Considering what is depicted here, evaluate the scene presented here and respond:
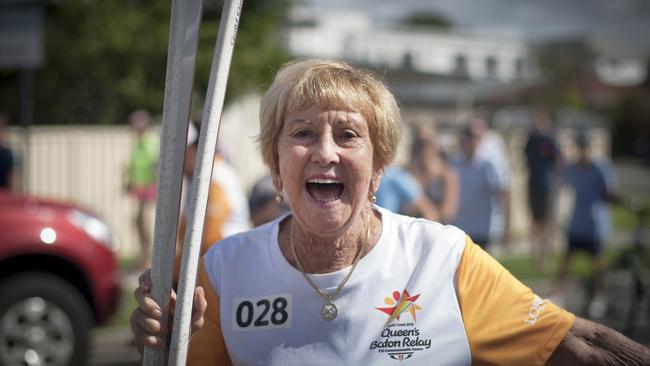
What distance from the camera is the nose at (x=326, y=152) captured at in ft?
7.41

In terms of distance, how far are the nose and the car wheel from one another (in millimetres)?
4723

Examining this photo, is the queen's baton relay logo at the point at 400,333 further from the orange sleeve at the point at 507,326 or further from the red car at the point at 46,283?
the red car at the point at 46,283

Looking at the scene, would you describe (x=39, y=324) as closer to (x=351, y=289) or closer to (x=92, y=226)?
(x=92, y=226)

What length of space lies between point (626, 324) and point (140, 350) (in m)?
7.18

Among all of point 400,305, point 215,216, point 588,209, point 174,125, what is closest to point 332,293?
point 400,305

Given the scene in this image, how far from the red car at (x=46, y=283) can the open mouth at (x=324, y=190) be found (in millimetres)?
4677

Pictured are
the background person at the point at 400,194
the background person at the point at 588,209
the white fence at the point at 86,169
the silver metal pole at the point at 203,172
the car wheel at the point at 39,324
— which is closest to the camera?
the silver metal pole at the point at 203,172

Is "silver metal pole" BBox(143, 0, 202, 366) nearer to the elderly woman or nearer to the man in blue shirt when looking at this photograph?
the elderly woman

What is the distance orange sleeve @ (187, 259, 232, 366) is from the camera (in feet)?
7.64

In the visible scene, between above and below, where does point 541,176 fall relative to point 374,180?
below

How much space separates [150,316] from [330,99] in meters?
0.74

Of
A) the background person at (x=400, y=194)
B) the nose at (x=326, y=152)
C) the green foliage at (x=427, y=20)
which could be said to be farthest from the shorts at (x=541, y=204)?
the green foliage at (x=427, y=20)

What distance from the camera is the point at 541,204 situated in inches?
512

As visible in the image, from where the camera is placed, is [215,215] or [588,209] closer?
[215,215]
